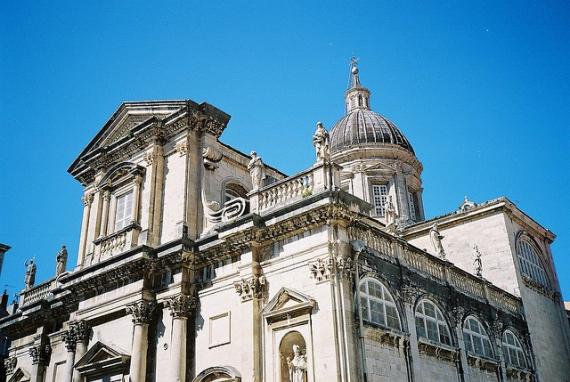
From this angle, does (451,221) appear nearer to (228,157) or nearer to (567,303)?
(228,157)

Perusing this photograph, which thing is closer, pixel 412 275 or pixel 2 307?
pixel 412 275

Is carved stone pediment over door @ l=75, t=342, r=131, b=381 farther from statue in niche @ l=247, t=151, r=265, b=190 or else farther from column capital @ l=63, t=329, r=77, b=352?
statue in niche @ l=247, t=151, r=265, b=190

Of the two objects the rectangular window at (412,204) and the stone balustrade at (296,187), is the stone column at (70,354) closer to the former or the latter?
the stone balustrade at (296,187)

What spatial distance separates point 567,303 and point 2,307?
3508 cm

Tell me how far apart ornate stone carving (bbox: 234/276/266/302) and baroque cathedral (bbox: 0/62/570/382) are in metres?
0.04

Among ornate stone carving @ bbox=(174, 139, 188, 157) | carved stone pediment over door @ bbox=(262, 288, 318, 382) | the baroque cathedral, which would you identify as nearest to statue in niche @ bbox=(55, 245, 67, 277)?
the baroque cathedral

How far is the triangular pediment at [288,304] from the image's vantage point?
50.2 feet

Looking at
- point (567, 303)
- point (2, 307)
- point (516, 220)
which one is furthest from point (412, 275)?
point (2, 307)

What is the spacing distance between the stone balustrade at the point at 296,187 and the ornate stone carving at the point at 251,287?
2146 mm

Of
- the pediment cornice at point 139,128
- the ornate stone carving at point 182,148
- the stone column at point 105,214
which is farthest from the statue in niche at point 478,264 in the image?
the stone column at point 105,214

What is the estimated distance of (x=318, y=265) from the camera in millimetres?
15484

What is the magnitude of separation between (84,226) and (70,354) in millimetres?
5420

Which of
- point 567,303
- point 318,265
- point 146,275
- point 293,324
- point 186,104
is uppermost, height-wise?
point 186,104

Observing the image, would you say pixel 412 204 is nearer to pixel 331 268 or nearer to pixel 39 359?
pixel 331 268
